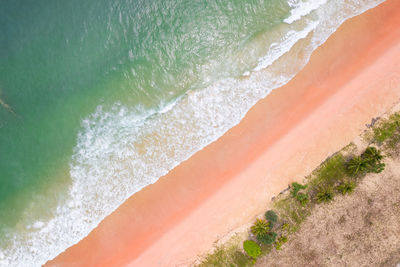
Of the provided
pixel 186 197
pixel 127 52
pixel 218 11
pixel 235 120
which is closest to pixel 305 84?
pixel 235 120

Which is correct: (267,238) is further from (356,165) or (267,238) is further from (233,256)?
(356,165)

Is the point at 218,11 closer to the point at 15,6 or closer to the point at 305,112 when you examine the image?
the point at 305,112

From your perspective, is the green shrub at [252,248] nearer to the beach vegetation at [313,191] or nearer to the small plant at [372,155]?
the beach vegetation at [313,191]

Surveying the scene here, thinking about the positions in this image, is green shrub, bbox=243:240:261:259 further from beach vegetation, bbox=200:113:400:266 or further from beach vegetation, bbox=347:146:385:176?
beach vegetation, bbox=347:146:385:176

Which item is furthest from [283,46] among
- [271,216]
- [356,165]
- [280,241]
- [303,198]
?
[280,241]

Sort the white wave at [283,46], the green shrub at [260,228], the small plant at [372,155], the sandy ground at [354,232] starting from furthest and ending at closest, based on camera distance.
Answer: the white wave at [283,46] < the sandy ground at [354,232] < the small plant at [372,155] < the green shrub at [260,228]

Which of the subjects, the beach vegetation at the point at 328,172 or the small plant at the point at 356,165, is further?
the beach vegetation at the point at 328,172

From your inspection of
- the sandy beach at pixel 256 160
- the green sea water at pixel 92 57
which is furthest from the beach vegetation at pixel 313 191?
the green sea water at pixel 92 57
